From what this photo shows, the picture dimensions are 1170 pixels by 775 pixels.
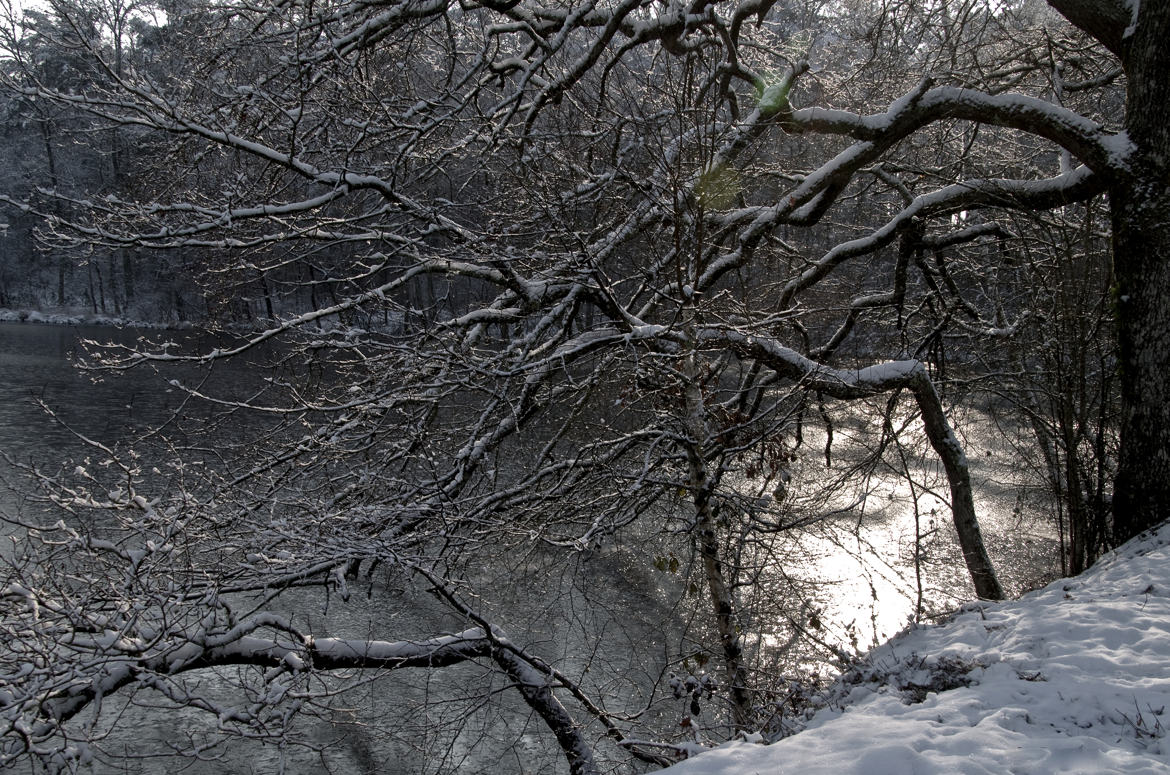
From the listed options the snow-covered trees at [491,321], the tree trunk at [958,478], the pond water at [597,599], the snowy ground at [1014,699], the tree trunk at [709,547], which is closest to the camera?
the snowy ground at [1014,699]

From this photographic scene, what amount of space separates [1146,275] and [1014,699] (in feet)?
11.0

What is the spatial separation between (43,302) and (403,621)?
139 ft

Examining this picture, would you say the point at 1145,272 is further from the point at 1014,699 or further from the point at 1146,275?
the point at 1014,699

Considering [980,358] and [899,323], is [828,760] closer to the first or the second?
[899,323]

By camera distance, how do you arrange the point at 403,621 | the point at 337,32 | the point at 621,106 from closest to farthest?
the point at 337,32, the point at 621,106, the point at 403,621

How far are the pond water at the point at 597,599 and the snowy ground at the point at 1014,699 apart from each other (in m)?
0.83

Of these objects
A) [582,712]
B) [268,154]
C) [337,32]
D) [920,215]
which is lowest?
[582,712]

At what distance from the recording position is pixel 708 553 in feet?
16.6

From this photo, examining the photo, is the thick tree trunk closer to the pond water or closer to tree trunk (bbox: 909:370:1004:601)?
tree trunk (bbox: 909:370:1004:601)

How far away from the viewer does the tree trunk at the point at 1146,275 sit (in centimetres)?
516

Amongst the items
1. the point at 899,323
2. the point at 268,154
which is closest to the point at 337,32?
the point at 268,154

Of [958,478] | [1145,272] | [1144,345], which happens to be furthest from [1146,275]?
[958,478]

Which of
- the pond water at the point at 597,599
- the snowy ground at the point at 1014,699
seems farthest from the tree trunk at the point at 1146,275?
the pond water at the point at 597,599

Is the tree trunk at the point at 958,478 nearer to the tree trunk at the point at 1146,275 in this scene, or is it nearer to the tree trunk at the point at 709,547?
the tree trunk at the point at 1146,275
